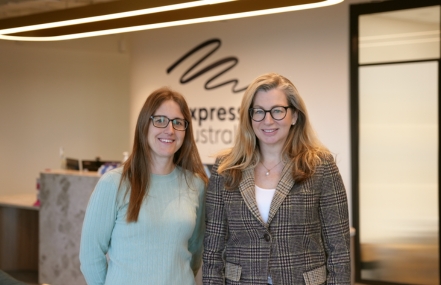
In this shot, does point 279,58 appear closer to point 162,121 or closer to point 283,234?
point 162,121

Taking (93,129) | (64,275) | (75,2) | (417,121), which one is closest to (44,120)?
(93,129)

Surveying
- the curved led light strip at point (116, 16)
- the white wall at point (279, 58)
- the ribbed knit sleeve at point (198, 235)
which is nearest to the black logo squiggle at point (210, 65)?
the white wall at point (279, 58)

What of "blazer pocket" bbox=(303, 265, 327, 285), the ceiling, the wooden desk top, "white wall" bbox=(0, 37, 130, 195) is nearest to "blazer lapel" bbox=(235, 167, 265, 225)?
"blazer pocket" bbox=(303, 265, 327, 285)

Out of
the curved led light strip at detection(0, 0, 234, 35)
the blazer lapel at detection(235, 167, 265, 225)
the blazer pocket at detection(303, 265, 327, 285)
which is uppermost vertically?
the curved led light strip at detection(0, 0, 234, 35)

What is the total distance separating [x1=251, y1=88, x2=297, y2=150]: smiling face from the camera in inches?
108

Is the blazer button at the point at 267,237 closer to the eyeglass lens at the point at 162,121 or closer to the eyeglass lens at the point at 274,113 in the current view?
the eyeglass lens at the point at 274,113

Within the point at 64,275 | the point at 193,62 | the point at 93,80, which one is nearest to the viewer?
the point at 64,275

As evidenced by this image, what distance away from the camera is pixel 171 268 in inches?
110

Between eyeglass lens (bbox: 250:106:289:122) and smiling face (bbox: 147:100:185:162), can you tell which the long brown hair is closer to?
smiling face (bbox: 147:100:185:162)

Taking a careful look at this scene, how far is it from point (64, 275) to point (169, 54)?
391cm

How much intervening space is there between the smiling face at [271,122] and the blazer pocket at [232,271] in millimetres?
544

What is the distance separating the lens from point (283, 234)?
2.68 metres

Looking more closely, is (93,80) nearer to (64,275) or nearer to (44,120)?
(44,120)

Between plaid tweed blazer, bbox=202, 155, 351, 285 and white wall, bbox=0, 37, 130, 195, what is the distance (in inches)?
362
